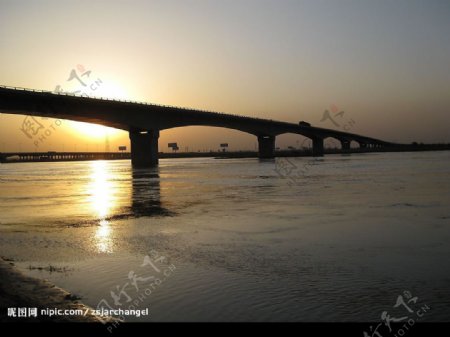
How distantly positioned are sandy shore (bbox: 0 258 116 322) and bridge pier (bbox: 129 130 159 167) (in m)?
80.9

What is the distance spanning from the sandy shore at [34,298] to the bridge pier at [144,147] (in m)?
80.9

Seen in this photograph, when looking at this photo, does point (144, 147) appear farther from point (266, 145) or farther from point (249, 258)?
point (249, 258)

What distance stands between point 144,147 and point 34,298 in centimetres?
8381

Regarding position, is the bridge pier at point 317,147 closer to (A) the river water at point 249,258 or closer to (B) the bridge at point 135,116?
(B) the bridge at point 135,116

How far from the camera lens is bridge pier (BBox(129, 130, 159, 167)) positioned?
89.9 m

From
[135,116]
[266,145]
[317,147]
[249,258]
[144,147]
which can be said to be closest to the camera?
[249,258]

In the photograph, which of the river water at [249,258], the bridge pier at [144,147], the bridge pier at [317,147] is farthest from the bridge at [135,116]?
the river water at [249,258]

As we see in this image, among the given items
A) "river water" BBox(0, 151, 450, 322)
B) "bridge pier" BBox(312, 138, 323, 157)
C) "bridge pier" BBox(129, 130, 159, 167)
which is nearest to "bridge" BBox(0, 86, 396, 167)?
"bridge pier" BBox(129, 130, 159, 167)

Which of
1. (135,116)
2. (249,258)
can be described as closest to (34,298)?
(249,258)

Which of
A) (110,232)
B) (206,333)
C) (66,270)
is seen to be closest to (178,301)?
(206,333)

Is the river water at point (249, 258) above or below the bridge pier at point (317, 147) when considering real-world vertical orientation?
below

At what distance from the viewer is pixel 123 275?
33.1 feet

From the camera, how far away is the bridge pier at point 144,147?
89938 millimetres

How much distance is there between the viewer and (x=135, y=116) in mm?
86562
